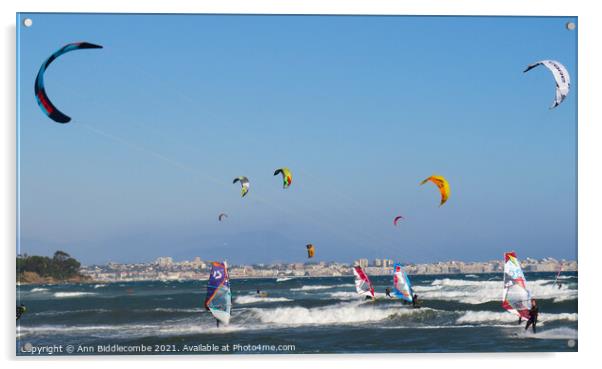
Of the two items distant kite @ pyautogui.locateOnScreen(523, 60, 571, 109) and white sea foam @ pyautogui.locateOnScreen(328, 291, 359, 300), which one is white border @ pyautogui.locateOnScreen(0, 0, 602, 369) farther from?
white sea foam @ pyautogui.locateOnScreen(328, 291, 359, 300)

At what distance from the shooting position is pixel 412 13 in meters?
8.96

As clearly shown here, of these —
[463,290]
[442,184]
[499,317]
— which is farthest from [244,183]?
[463,290]

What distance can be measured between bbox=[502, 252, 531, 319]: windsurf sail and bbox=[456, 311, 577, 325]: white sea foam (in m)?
0.34

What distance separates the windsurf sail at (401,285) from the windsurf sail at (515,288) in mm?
4088

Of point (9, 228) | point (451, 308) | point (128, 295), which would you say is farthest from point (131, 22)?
point (128, 295)

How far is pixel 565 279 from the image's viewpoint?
31.1 feet

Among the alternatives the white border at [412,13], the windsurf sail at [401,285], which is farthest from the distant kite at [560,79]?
the windsurf sail at [401,285]

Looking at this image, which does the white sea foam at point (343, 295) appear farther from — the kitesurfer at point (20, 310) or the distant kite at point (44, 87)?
the distant kite at point (44, 87)

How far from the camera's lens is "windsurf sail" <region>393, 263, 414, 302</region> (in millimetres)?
14445

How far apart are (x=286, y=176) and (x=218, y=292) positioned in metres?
2.55

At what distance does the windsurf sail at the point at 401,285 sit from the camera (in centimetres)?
1445

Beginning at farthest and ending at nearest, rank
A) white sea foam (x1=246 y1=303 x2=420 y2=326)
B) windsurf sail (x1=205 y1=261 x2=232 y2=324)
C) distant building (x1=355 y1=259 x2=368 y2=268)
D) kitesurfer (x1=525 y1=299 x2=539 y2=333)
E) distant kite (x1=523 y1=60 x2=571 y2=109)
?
1. distant building (x1=355 y1=259 x2=368 y2=268)
2. white sea foam (x1=246 y1=303 x2=420 y2=326)
3. windsurf sail (x1=205 y1=261 x2=232 y2=324)
4. kitesurfer (x1=525 y1=299 x2=539 y2=333)
5. distant kite (x1=523 y1=60 x2=571 y2=109)

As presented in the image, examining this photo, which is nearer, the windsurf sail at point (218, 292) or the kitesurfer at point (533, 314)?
the kitesurfer at point (533, 314)

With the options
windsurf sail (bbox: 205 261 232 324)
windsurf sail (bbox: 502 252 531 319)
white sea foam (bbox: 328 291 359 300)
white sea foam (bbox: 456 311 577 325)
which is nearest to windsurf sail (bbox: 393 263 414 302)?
white sea foam (bbox: 456 311 577 325)
